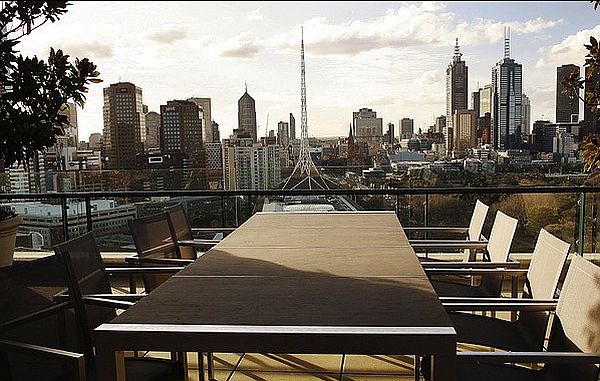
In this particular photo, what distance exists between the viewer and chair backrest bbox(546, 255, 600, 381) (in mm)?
1956

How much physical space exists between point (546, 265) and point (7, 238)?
13.5ft

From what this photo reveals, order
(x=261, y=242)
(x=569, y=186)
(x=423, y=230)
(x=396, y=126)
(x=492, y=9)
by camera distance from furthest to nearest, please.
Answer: (x=396, y=126)
(x=492, y=9)
(x=569, y=186)
(x=423, y=230)
(x=261, y=242)

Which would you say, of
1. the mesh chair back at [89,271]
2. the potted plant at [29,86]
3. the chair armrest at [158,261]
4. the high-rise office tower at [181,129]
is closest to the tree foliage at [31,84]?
the potted plant at [29,86]

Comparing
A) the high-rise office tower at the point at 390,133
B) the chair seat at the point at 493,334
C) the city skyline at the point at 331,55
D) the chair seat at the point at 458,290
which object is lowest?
the chair seat at the point at 493,334

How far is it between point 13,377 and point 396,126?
5.58 m

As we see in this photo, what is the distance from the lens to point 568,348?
2.12 meters

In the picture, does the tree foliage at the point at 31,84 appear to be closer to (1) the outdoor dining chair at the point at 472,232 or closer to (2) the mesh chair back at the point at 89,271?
(2) the mesh chair back at the point at 89,271

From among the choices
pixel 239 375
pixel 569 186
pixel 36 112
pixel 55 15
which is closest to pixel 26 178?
pixel 36 112

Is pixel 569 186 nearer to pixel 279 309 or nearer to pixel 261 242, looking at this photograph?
pixel 261 242

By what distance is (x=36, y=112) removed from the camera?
191 inches

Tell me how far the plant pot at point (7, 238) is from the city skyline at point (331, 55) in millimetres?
1817

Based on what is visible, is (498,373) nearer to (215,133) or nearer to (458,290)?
(458,290)

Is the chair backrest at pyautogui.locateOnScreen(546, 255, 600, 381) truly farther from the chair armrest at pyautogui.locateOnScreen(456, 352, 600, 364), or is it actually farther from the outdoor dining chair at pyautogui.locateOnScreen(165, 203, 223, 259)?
the outdoor dining chair at pyautogui.locateOnScreen(165, 203, 223, 259)

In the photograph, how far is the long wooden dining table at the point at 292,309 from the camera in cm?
178
